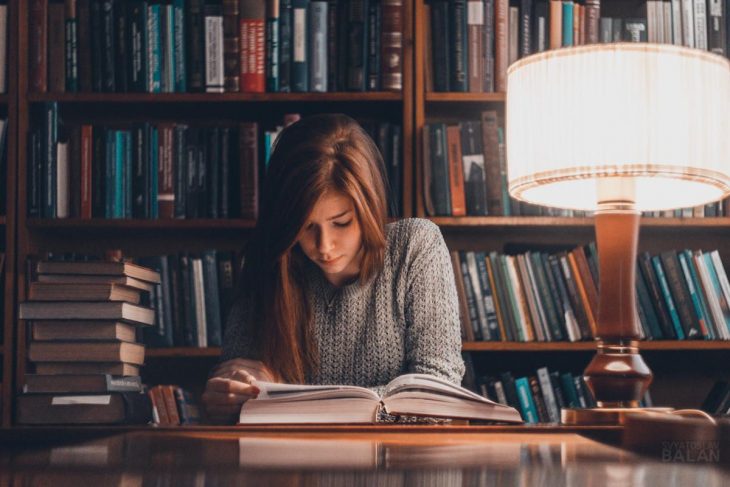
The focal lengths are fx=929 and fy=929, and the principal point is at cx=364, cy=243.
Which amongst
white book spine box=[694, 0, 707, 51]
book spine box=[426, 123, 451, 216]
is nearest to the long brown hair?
book spine box=[426, 123, 451, 216]

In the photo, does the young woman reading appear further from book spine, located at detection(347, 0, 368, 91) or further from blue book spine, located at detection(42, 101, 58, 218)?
blue book spine, located at detection(42, 101, 58, 218)

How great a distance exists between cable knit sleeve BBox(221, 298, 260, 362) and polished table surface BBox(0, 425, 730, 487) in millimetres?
790

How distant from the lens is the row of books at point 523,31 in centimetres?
233

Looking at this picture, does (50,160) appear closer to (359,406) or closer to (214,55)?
(214,55)

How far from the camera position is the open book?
3.87 ft

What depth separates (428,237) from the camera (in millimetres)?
1885

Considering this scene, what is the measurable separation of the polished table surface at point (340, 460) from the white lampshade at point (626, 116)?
603 mm

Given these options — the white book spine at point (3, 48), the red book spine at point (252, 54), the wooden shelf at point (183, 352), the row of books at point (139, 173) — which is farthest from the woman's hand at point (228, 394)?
the white book spine at point (3, 48)

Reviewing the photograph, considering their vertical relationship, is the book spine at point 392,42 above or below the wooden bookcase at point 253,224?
above

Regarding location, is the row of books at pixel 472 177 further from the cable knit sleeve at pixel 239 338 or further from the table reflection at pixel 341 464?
the table reflection at pixel 341 464

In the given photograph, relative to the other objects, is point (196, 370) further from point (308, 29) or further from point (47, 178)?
point (308, 29)

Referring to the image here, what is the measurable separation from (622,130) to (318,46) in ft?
3.56

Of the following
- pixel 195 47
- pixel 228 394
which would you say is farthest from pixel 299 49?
pixel 228 394

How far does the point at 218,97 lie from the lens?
234 cm
